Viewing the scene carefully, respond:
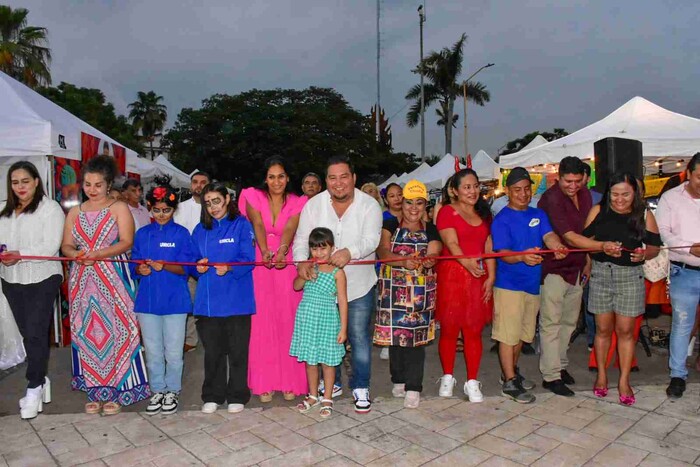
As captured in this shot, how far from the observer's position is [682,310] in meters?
4.34

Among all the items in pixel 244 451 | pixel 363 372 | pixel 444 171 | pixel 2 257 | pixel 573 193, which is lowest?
pixel 244 451

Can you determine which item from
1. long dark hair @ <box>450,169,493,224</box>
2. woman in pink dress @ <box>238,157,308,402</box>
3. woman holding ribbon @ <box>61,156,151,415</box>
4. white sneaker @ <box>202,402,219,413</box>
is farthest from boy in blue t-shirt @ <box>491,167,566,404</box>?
woman holding ribbon @ <box>61,156,151,415</box>

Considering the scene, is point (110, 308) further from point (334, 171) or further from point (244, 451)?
point (334, 171)

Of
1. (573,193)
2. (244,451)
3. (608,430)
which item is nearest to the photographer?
(244,451)

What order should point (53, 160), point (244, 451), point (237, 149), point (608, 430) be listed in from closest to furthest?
point (244, 451) → point (608, 430) → point (53, 160) → point (237, 149)

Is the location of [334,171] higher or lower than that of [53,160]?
lower

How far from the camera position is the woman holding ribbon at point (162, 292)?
3.96 m

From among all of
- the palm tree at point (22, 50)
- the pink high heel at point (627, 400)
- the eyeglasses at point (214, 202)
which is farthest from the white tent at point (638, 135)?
the palm tree at point (22, 50)

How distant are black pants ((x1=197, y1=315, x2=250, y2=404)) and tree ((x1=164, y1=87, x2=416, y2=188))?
89.9 ft

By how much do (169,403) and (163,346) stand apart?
419mm

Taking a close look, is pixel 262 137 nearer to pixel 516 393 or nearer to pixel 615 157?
pixel 615 157

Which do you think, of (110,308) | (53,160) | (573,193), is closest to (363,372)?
(110,308)

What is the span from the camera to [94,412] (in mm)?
4051

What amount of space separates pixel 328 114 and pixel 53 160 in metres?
28.8
